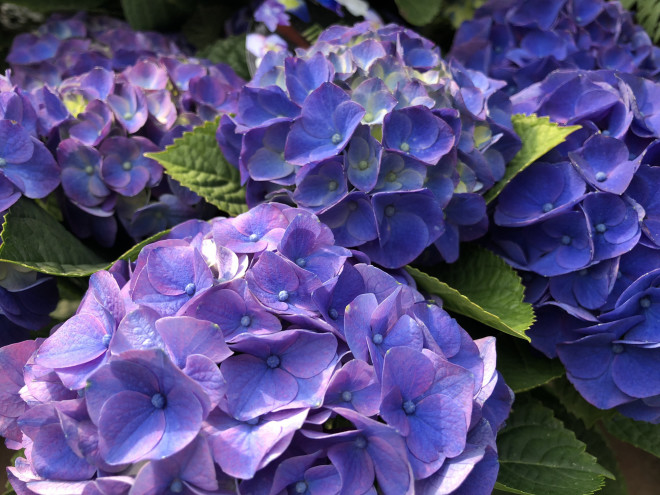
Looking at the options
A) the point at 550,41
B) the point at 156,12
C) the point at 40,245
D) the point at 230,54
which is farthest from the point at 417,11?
the point at 40,245

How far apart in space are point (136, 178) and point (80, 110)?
138 millimetres

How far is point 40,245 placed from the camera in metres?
0.84

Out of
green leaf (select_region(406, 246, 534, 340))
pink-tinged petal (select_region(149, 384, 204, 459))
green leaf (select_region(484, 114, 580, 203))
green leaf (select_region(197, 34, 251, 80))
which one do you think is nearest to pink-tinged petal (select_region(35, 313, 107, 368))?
pink-tinged petal (select_region(149, 384, 204, 459))

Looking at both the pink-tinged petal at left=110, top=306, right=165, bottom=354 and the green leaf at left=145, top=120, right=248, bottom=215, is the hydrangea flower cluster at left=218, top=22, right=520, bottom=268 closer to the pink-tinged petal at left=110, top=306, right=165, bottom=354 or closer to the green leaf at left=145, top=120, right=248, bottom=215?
the green leaf at left=145, top=120, right=248, bottom=215

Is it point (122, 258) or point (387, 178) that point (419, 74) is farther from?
point (122, 258)

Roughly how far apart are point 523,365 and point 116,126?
27.1 inches

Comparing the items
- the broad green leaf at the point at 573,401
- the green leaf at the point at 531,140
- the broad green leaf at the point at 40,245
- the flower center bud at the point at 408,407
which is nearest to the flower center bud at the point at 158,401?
the flower center bud at the point at 408,407

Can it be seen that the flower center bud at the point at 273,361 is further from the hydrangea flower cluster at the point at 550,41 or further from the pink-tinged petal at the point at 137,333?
the hydrangea flower cluster at the point at 550,41

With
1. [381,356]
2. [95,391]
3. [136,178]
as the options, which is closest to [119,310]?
[95,391]

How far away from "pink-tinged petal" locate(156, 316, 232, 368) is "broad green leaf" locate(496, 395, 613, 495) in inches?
16.2

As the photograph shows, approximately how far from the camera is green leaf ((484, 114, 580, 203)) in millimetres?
883

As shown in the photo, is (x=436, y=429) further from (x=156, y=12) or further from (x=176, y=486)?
(x=156, y=12)

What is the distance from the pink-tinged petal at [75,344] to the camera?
0.60 metres

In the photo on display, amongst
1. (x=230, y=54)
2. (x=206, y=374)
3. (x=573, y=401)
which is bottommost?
A: (x=573, y=401)
